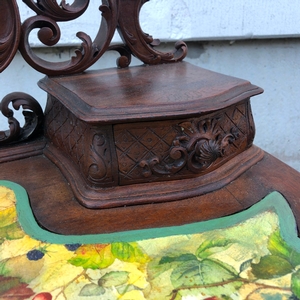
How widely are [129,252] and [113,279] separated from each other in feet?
0.18

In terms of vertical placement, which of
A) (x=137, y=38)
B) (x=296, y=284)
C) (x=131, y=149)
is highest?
(x=137, y=38)

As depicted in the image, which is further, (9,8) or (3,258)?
(9,8)

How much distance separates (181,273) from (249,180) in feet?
0.88

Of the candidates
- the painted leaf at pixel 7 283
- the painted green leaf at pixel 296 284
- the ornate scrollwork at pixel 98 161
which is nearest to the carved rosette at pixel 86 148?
the ornate scrollwork at pixel 98 161

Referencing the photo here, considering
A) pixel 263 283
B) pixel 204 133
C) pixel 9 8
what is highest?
pixel 9 8

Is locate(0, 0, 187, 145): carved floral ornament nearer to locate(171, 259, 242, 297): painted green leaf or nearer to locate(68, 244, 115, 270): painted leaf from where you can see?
locate(68, 244, 115, 270): painted leaf

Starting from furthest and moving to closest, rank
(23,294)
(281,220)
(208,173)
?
1. (208,173)
2. (281,220)
3. (23,294)

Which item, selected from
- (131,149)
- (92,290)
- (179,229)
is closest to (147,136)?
(131,149)

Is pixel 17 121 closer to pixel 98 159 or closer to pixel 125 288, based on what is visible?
pixel 98 159

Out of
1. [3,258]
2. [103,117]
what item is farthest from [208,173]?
[3,258]

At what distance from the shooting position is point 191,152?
0.66 meters

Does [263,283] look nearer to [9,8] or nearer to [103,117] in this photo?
[103,117]

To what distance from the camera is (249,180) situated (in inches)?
27.8

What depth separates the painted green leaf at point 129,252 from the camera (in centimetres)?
53
